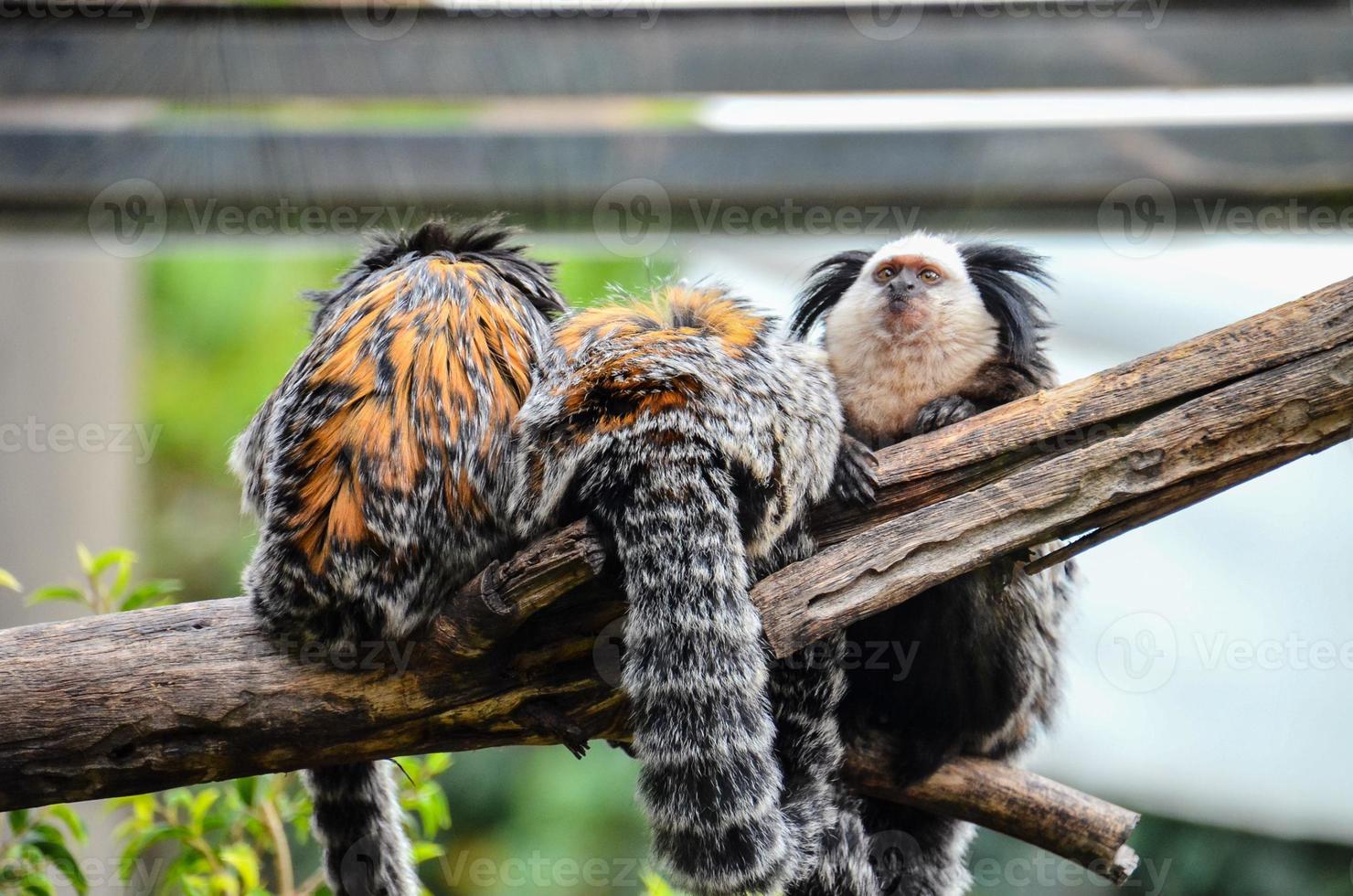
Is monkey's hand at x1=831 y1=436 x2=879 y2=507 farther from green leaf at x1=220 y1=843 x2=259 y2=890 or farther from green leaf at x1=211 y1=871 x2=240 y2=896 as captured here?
green leaf at x1=211 y1=871 x2=240 y2=896

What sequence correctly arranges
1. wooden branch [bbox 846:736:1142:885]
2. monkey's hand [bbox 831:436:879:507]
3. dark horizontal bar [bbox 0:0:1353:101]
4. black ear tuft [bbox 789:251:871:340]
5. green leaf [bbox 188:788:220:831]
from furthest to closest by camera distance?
dark horizontal bar [bbox 0:0:1353:101] < black ear tuft [bbox 789:251:871:340] < green leaf [bbox 188:788:220:831] < wooden branch [bbox 846:736:1142:885] < monkey's hand [bbox 831:436:879:507]

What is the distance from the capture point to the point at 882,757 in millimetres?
3475

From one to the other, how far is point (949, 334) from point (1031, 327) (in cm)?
27

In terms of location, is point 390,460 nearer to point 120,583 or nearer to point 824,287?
point 120,583

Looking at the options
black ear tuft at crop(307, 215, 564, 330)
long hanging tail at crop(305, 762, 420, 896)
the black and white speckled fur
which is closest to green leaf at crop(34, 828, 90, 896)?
long hanging tail at crop(305, 762, 420, 896)

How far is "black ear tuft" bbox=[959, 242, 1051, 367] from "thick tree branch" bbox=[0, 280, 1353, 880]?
0.65 meters

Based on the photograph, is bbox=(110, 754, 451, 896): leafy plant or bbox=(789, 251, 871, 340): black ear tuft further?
bbox=(789, 251, 871, 340): black ear tuft

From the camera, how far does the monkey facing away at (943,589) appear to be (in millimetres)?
3486

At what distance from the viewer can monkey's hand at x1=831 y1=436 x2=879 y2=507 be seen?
3186 millimetres

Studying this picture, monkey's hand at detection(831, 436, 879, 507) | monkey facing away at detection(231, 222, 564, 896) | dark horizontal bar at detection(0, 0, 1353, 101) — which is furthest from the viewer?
dark horizontal bar at detection(0, 0, 1353, 101)

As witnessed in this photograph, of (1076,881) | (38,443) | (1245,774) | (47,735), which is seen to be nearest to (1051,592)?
(47,735)

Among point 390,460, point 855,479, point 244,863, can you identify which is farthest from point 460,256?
point 244,863

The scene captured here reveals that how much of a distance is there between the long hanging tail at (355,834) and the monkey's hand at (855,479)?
1.76 m

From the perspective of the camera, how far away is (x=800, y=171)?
5902 mm
